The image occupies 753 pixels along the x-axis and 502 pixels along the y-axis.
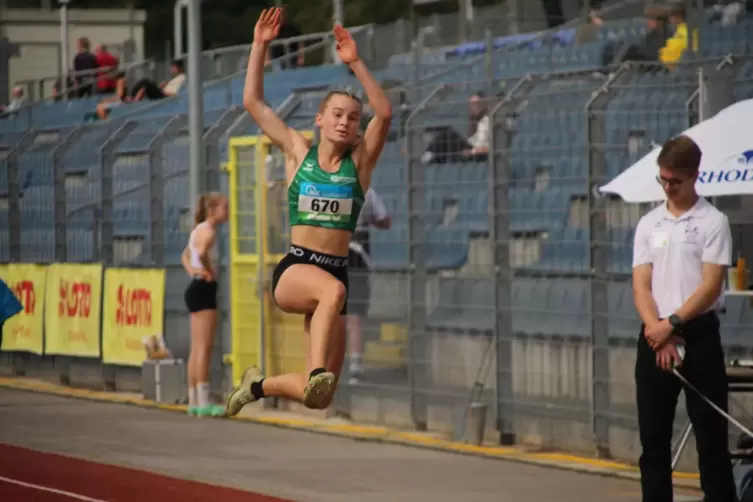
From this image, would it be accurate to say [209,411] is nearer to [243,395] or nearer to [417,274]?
[417,274]

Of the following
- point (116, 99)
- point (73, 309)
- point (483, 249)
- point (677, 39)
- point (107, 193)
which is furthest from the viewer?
point (116, 99)

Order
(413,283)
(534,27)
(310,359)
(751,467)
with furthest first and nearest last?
(534,27)
(413,283)
(751,467)
(310,359)

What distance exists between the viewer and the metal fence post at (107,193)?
803 inches

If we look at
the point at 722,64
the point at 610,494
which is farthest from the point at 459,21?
the point at 610,494

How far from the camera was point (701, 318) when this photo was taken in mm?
9969

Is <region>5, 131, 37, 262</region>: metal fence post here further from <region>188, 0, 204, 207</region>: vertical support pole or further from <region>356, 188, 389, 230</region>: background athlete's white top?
<region>356, 188, 389, 230</region>: background athlete's white top

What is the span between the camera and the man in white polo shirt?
32.5ft

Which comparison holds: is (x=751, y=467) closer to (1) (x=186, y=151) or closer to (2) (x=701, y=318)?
(2) (x=701, y=318)

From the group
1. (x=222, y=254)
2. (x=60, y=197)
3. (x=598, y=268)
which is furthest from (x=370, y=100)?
(x=60, y=197)

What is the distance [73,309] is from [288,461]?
745cm

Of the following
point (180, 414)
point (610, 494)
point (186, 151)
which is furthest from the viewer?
point (186, 151)

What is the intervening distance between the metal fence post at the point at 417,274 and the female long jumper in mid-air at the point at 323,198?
19.6 feet

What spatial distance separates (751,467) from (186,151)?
10.0 meters

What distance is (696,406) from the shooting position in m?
10.0
